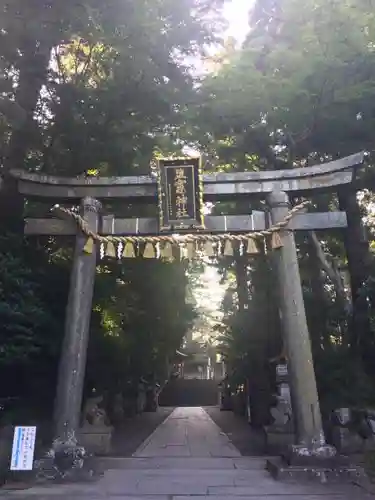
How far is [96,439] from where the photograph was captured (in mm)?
11961

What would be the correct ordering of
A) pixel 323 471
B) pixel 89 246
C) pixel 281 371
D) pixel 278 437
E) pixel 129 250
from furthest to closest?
1. pixel 281 371
2. pixel 278 437
3. pixel 129 250
4. pixel 89 246
5. pixel 323 471

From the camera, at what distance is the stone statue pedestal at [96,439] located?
11836 millimetres

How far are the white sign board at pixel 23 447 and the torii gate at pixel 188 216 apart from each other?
226 centimetres

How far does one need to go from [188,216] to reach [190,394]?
29226mm

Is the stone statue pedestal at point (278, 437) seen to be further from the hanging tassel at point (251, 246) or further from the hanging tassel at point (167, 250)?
the hanging tassel at point (167, 250)

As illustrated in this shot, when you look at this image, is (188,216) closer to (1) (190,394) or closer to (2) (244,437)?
(2) (244,437)

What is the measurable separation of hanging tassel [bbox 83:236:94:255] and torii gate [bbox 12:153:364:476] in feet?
0.09

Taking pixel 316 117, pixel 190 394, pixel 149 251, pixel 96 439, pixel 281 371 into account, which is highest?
pixel 316 117

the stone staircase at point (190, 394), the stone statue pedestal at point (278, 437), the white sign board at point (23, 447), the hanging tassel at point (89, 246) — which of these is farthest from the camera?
the stone staircase at point (190, 394)

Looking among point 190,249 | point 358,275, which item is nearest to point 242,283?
point 358,275

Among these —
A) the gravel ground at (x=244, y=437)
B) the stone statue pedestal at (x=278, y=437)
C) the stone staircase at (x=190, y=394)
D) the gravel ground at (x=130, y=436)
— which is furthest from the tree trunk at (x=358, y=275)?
the stone staircase at (x=190, y=394)

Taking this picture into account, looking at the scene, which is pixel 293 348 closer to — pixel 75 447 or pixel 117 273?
pixel 75 447

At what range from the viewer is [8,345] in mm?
9523

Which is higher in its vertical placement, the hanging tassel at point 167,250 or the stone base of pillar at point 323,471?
the hanging tassel at point 167,250
